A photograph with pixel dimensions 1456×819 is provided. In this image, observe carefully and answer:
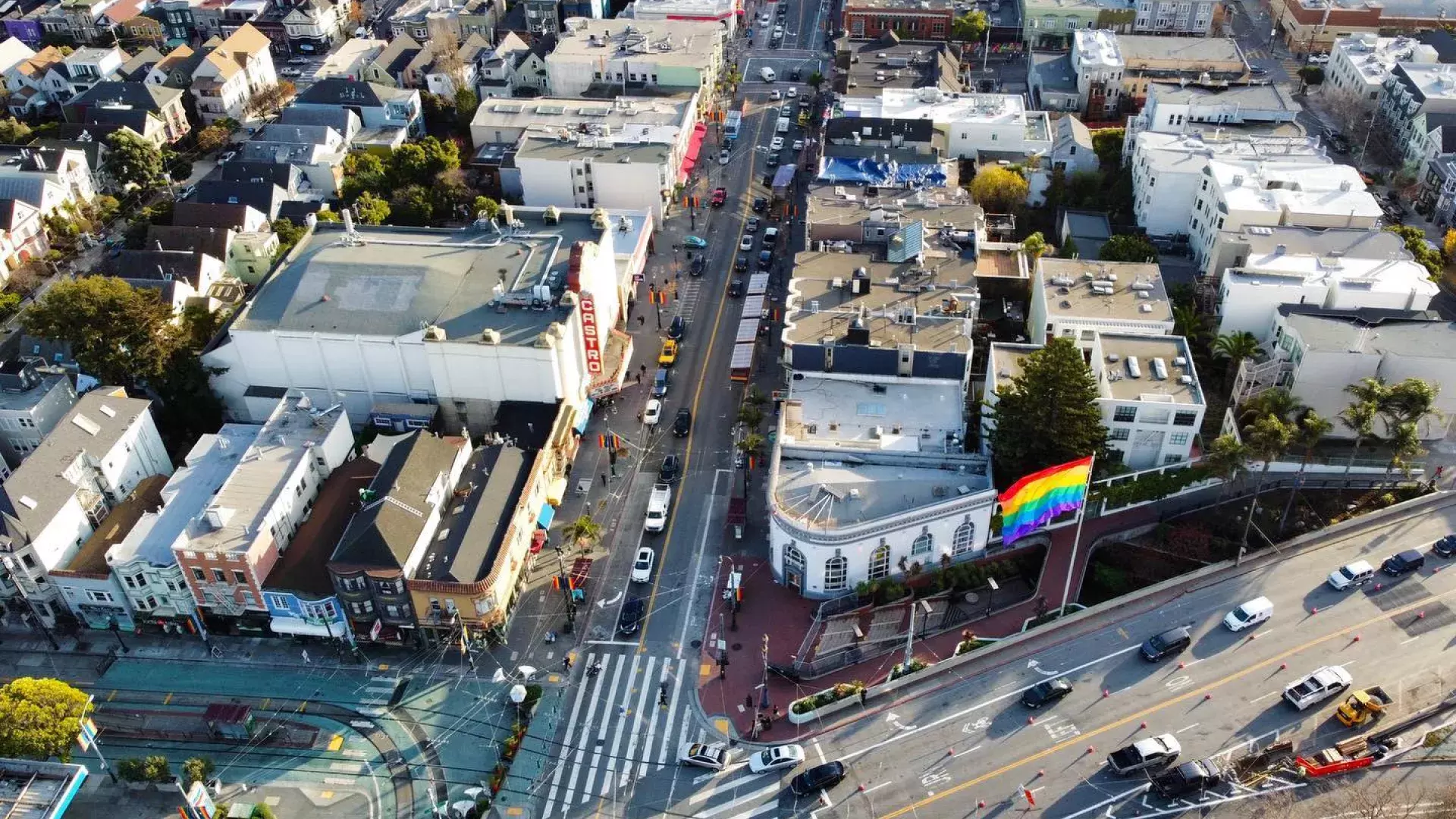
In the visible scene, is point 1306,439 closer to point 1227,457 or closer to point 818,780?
point 1227,457

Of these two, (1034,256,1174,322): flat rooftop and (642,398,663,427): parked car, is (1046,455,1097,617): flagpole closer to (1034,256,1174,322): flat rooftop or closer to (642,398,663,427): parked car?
(1034,256,1174,322): flat rooftop

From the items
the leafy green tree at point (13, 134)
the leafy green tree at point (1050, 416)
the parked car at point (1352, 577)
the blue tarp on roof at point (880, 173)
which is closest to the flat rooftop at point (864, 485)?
the leafy green tree at point (1050, 416)

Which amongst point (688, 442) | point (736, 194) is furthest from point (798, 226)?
point (688, 442)

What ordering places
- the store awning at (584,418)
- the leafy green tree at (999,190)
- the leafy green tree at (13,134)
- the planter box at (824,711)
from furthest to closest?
the leafy green tree at (13,134)
the leafy green tree at (999,190)
the store awning at (584,418)
the planter box at (824,711)

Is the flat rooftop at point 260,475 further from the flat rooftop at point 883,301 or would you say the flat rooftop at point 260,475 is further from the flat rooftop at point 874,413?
the flat rooftop at point 883,301

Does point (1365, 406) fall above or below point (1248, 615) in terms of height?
above

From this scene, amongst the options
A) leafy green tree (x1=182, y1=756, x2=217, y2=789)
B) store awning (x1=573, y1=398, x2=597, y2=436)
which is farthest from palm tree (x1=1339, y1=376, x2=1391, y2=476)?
leafy green tree (x1=182, y1=756, x2=217, y2=789)

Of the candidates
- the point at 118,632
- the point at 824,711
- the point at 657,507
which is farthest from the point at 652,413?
A: the point at 118,632
